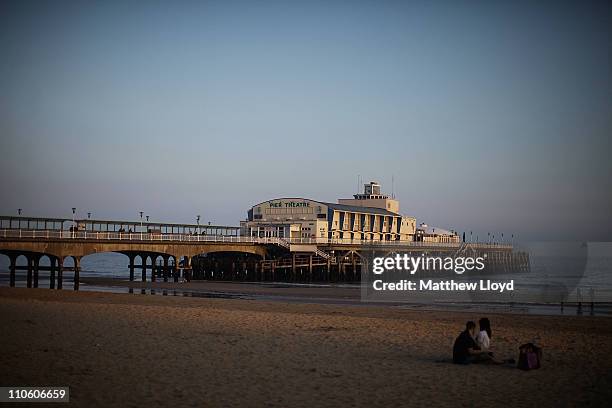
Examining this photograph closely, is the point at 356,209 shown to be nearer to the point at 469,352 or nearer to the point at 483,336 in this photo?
the point at 483,336

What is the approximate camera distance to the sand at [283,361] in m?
11.0

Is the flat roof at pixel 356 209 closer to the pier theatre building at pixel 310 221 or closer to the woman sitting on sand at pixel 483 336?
the pier theatre building at pixel 310 221

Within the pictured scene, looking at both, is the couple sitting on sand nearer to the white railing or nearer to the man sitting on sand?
the man sitting on sand

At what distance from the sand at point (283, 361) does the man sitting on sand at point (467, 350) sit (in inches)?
10.0

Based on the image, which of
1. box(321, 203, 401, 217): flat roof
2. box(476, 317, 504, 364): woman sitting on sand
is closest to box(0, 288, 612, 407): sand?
box(476, 317, 504, 364): woman sitting on sand

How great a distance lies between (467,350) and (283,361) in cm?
411

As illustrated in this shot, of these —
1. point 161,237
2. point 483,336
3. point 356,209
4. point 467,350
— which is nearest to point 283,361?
point 467,350

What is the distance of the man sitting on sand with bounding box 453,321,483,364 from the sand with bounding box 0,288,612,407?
25cm

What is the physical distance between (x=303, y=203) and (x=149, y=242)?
848 inches

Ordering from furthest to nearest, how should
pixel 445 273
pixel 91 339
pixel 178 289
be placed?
pixel 445 273 < pixel 178 289 < pixel 91 339

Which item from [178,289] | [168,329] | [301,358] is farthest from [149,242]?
[301,358]

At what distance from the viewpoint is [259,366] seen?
13602mm

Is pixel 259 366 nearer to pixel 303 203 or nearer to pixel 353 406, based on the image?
pixel 353 406

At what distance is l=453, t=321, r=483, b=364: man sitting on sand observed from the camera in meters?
14.1
